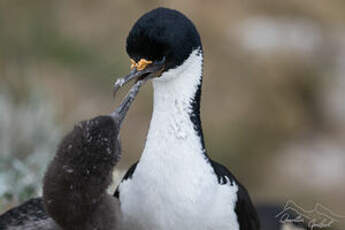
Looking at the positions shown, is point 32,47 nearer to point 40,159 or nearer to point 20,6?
point 20,6

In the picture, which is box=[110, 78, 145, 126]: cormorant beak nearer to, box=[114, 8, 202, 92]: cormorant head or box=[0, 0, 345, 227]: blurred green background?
box=[114, 8, 202, 92]: cormorant head

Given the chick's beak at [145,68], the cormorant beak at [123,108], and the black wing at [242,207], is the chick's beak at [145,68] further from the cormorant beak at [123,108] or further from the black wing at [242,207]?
the black wing at [242,207]

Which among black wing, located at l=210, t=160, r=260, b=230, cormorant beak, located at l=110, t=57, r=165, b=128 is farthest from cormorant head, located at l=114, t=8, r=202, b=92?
black wing, located at l=210, t=160, r=260, b=230

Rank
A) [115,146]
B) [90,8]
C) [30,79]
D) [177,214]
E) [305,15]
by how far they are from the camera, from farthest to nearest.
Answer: [305,15] → [90,8] → [30,79] → [177,214] → [115,146]

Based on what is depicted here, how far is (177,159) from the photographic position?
10.5ft

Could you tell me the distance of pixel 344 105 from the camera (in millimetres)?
8836

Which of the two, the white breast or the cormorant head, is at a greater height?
the cormorant head

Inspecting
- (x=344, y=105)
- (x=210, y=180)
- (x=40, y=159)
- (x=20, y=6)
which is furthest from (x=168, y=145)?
(x=344, y=105)

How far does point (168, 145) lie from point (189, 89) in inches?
10.4

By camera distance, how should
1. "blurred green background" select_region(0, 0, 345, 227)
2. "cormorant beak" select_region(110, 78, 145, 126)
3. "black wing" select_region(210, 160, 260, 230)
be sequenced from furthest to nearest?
"blurred green background" select_region(0, 0, 345, 227)
"black wing" select_region(210, 160, 260, 230)
"cormorant beak" select_region(110, 78, 145, 126)

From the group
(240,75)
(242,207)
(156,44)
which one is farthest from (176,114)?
(240,75)

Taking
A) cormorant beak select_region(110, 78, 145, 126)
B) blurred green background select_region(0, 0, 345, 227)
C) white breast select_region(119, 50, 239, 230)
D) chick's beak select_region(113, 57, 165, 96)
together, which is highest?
chick's beak select_region(113, 57, 165, 96)

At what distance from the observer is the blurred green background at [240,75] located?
7730mm

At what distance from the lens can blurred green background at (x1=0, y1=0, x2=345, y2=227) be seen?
773 centimetres
